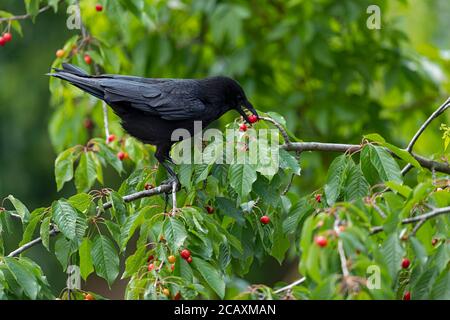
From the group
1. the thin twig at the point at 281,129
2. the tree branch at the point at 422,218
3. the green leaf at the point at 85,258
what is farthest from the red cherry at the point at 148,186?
the tree branch at the point at 422,218

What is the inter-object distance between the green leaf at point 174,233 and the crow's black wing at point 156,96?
1627 millimetres

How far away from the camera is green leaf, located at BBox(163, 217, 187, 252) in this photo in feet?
9.91

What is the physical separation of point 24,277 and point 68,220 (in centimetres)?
38

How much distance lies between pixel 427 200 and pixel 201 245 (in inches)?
38.2

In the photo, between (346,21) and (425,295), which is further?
(346,21)

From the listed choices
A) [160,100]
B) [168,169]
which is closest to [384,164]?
[168,169]

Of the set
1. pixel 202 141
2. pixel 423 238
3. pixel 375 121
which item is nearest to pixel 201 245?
pixel 423 238

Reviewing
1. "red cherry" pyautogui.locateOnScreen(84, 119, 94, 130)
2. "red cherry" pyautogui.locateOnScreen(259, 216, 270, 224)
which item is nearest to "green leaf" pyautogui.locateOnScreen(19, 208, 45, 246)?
"red cherry" pyautogui.locateOnScreen(259, 216, 270, 224)

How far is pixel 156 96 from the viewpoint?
466 cm

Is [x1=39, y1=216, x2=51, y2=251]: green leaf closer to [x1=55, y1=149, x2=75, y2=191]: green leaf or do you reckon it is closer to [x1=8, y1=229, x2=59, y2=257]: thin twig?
[x1=8, y1=229, x2=59, y2=257]: thin twig

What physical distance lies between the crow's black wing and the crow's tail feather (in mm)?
36

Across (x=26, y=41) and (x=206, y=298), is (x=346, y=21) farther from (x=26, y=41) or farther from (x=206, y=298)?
(x=26, y=41)

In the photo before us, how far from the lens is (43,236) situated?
10.8ft

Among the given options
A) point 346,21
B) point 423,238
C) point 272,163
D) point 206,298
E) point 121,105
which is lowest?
point 206,298
